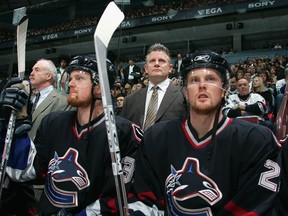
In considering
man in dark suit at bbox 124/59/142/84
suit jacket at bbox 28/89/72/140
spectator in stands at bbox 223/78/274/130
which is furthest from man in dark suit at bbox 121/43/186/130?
man in dark suit at bbox 124/59/142/84

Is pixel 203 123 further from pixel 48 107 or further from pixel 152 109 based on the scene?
pixel 48 107

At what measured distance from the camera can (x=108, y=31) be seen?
1.53m

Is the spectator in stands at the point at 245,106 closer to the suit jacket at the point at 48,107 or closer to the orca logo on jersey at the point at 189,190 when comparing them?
the suit jacket at the point at 48,107

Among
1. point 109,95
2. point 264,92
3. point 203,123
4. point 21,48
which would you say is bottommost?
point 203,123

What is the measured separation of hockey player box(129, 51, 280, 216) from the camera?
4.64ft

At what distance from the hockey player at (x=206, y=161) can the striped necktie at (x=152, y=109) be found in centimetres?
108

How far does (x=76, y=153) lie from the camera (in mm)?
1716

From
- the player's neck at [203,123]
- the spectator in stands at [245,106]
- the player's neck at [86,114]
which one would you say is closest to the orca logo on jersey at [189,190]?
the player's neck at [203,123]

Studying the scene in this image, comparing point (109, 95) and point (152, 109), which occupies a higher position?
point (152, 109)

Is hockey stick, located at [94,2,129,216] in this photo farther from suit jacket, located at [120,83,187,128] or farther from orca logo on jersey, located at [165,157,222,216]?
suit jacket, located at [120,83,187,128]

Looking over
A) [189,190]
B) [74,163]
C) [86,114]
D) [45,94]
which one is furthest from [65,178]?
[45,94]

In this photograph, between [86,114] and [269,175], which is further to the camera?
[86,114]

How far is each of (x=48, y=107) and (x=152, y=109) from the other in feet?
2.63

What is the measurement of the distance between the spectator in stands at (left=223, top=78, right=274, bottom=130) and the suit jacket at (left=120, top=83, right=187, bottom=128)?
88 cm
